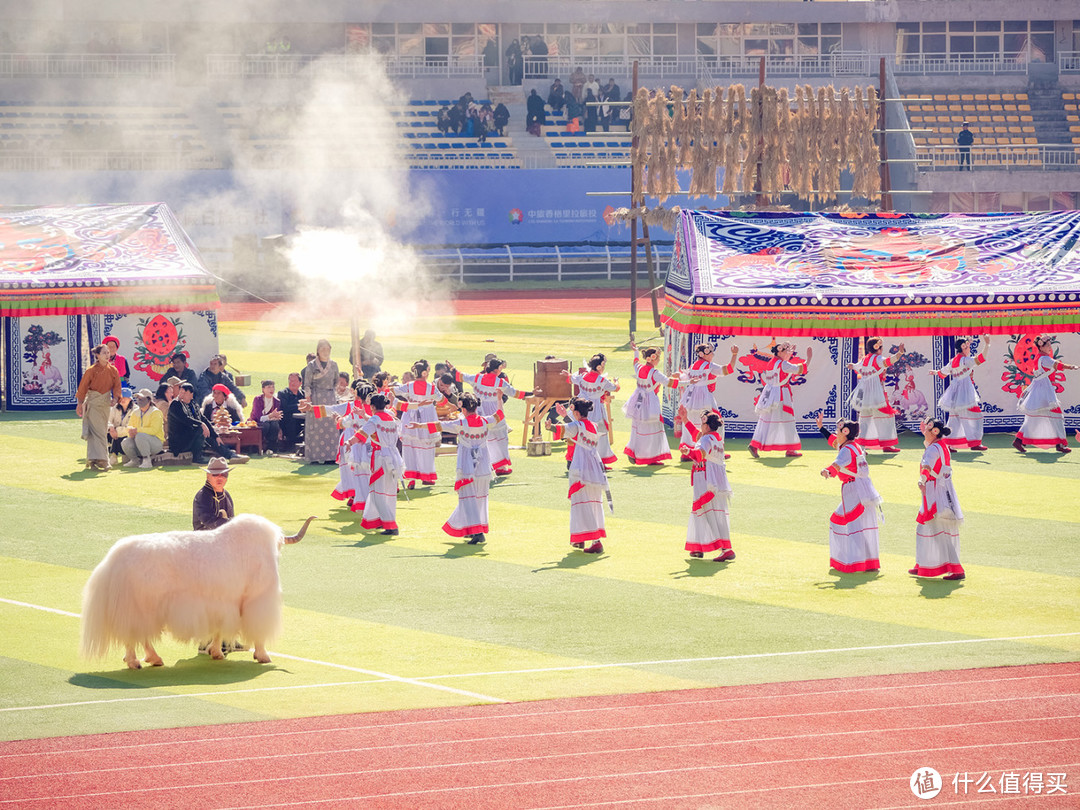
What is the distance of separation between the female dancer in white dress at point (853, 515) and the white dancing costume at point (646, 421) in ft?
23.4

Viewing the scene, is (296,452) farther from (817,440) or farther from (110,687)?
(110,687)

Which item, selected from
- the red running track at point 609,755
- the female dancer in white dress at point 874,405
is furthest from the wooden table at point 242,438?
the red running track at point 609,755

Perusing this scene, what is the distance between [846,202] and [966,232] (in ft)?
84.6

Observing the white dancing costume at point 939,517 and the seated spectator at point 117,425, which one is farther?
the seated spectator at point 117,425

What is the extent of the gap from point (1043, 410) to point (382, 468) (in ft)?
38.8

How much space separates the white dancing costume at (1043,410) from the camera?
75.7 ft

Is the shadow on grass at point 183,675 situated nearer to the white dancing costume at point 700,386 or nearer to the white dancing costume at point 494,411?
the white dancing costume at point 494,411

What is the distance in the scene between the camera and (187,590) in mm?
11344

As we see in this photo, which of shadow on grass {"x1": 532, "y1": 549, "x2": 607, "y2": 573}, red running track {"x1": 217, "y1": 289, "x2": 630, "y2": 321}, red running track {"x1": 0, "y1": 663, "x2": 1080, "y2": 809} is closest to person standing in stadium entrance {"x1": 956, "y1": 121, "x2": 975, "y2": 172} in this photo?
red running track {"x1": 217, "y1": 289, "x2": 630, "y2": 321}

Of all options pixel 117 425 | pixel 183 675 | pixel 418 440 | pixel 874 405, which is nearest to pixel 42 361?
pixel 117 425

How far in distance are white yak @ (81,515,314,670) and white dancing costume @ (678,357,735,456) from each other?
1131 centimetres

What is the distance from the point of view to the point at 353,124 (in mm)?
54375

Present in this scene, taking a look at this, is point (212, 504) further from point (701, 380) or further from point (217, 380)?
point (217, 380)

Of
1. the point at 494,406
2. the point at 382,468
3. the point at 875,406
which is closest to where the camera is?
the point at 382,468
